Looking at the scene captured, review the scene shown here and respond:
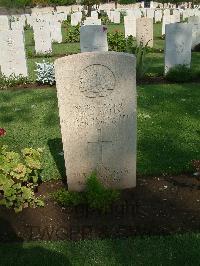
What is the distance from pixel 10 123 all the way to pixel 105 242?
4256 millimetres

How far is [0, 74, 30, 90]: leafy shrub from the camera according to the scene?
1073 cm

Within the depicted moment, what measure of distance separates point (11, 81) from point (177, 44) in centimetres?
451

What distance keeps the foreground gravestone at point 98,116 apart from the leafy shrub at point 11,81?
6.61 meters

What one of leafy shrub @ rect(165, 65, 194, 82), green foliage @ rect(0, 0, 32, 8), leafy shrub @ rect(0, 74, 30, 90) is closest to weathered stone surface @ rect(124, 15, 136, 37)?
leafy shrub @ rect(165, 65, 194, 82)

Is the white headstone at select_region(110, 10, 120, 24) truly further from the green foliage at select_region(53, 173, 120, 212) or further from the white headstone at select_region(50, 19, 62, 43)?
the green foliage at select_region(53, 173, 120, 212)

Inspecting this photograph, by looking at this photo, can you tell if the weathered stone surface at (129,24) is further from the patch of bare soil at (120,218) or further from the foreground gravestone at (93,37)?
the patch of bare soil at (120,218)

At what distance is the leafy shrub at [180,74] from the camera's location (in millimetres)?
10375

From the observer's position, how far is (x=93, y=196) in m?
4.29

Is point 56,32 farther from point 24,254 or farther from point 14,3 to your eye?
point 14,3

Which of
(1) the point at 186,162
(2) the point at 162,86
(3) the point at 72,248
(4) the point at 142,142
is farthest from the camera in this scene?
(2) the point at 162,86

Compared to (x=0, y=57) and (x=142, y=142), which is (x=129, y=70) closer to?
(x=142, y=142)

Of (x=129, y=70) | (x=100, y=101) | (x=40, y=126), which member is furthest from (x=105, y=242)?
(x=40, y=126)

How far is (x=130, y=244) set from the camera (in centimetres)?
374

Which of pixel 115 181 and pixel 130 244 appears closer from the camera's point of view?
pixel 130 244
